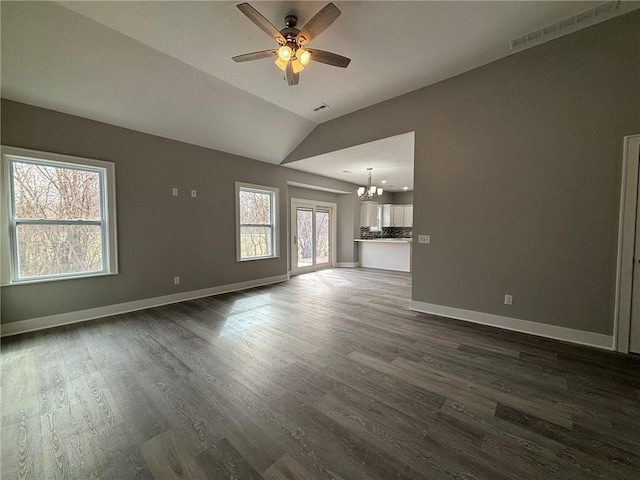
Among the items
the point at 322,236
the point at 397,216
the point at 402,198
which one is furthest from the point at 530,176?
the point at 402,198

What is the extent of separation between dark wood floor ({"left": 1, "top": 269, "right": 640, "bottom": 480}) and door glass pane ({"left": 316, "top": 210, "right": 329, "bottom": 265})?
4.60 m

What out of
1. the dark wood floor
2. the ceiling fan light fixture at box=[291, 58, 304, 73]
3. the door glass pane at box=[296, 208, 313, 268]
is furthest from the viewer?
the door glass pane at box=[296, 208, 313, 268]

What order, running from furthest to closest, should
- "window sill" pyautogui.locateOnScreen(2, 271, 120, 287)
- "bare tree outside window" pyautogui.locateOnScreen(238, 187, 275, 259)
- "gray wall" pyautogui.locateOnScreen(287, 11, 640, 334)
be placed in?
"bare tree outside window" pyautogui.locateOnScreen(238, 187, 275, 259), "window sill" pyautogui.locateOnScreen(2, 271, 120, 287), "gray wall" pyautogui.locateOnScreen(287, 11, 640, 334)

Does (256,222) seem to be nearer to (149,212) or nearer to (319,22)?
(149,212)

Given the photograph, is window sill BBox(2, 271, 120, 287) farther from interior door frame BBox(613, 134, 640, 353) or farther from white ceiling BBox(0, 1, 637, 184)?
interior door frame BBox(613, 134, 640, 353)

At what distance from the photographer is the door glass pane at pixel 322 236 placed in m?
7.59

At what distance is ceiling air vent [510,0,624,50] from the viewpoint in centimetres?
223

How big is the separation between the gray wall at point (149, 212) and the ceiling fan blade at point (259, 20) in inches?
116

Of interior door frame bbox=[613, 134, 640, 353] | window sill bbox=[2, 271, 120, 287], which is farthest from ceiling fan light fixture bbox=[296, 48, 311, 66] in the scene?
window sill bbox=[2, 271, 120, 287]

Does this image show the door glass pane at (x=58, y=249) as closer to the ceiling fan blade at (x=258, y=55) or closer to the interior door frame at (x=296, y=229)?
the ceiling fan blade at (x=258, y=55)

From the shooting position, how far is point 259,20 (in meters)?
1.98

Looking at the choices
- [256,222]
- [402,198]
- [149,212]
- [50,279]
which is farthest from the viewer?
[402,198]

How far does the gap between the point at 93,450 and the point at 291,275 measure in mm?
5315

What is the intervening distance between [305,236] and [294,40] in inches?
208
